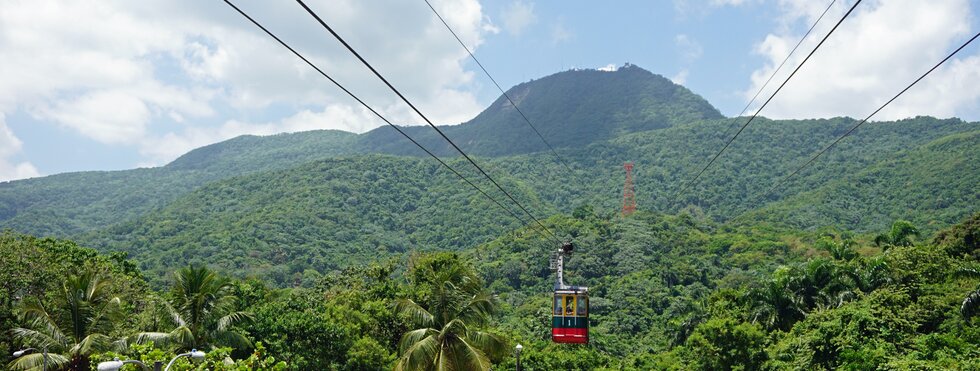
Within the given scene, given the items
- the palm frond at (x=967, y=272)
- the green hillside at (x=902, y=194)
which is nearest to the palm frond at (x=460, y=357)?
the palm frond at (x=967, y=272)

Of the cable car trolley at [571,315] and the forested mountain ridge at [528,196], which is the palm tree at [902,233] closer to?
the cable car trolley at [571,315]

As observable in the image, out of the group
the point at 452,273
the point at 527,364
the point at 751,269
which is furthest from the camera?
the point at 751,269

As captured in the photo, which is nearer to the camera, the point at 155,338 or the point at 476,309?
the point at 155,338

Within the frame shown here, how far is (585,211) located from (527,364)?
67984 mm

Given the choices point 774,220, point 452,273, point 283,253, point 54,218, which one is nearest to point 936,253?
point 452,273

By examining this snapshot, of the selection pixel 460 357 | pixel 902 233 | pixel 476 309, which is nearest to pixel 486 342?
pixel 460 357

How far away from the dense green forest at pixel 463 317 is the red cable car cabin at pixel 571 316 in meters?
2.22

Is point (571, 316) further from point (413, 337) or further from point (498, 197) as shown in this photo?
point (498, 197)

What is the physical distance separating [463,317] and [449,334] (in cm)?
110

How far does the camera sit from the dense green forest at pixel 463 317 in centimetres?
2380

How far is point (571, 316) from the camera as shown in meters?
26.0

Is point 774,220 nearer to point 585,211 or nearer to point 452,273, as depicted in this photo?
point 585,211

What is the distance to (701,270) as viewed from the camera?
81375mm

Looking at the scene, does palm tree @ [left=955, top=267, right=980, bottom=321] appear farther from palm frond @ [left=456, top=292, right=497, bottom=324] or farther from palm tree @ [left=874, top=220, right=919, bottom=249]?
palm tree @ [left=874, top=220, right=919, bottom=249]
